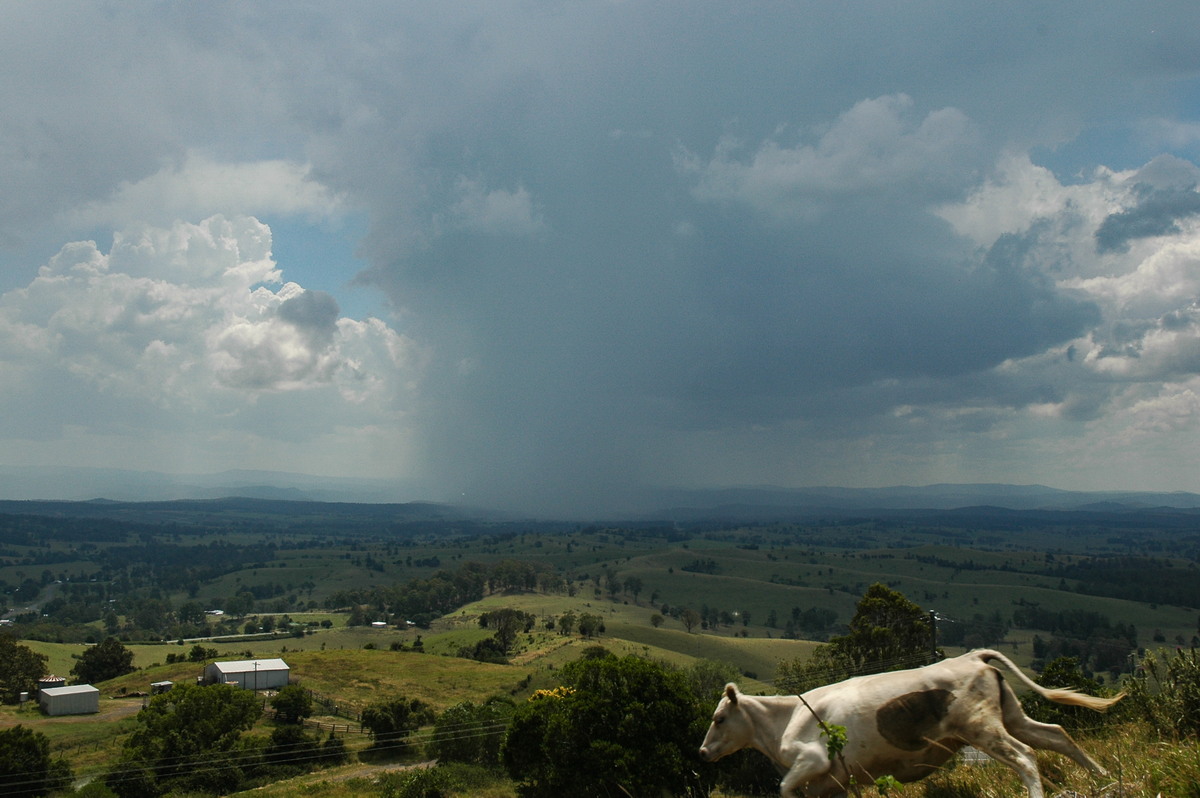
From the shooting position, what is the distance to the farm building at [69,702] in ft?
235

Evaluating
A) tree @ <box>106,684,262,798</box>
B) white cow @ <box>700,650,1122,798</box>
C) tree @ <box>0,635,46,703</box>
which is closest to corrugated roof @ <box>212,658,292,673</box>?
tree @ <box>0,635,46,703</box>

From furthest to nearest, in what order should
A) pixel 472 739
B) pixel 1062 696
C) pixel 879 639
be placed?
pixel 472 739
pixel 879 639
pixel 1062 696

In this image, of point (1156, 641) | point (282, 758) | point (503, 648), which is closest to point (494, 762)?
point (282, 758)

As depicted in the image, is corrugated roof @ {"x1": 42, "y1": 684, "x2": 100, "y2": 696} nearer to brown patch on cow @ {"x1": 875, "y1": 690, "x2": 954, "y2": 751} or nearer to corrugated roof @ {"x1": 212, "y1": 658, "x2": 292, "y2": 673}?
corrugated roof @ {"x1": 212, "y1": 658, "x2": 292, "y2": 673}

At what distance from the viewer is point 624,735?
2633cm

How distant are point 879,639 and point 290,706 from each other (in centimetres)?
5290

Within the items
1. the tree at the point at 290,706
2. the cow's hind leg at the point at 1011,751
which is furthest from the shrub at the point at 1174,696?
the tree at the point at 290,706

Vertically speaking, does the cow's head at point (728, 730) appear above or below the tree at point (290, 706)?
above

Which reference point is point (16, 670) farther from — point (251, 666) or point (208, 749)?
point (208, 749)

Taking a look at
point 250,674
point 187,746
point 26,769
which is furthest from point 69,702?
point 187,746

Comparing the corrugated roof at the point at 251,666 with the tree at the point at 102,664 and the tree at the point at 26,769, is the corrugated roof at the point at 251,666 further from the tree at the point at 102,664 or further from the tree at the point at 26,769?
the tree at the point at 26,769

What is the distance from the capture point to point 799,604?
643ft

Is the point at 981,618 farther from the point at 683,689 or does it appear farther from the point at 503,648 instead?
the point at 683,689

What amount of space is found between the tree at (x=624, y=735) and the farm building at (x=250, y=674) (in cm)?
6287
